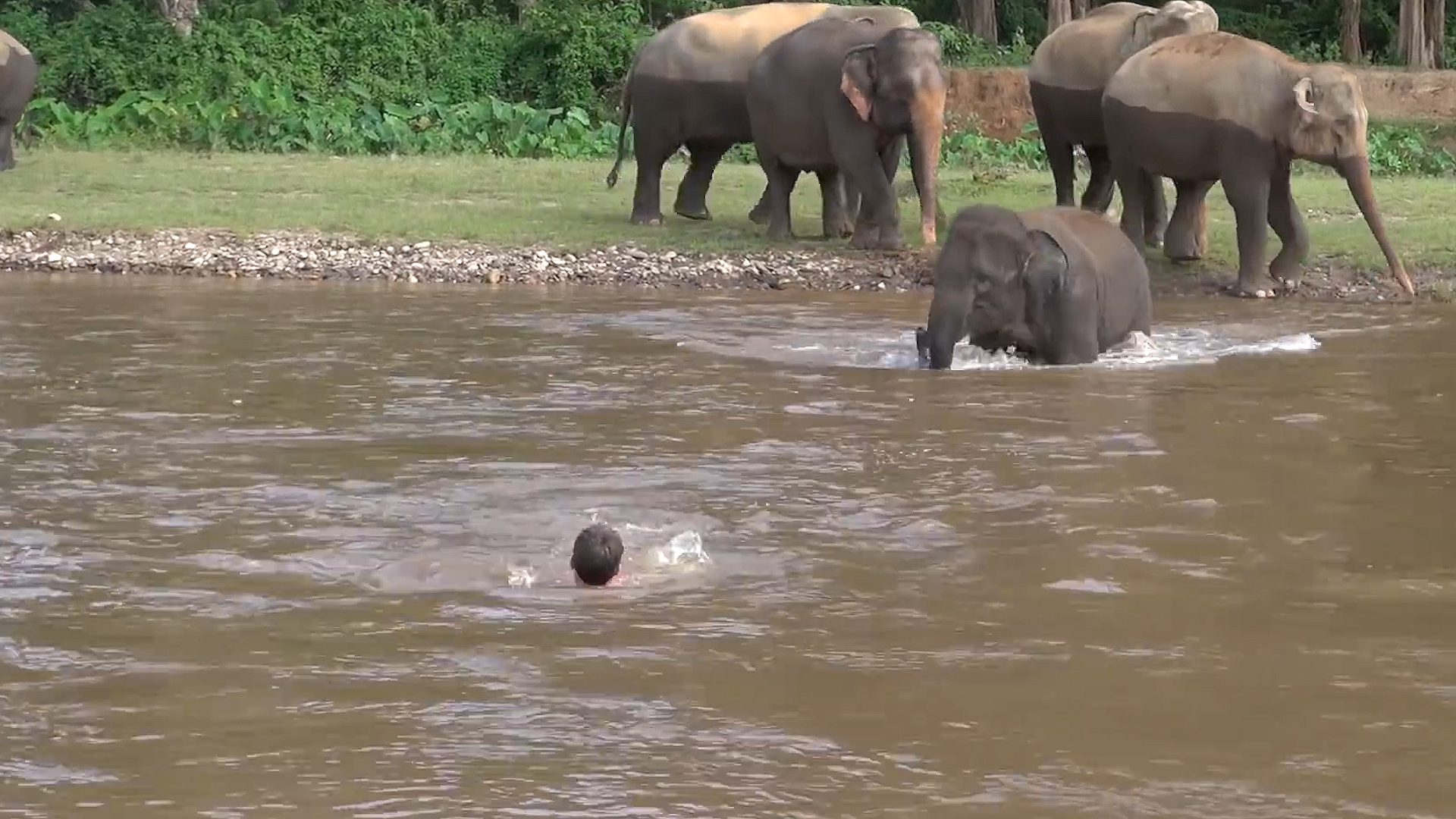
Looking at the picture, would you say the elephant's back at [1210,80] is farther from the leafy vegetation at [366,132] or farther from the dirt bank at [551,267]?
the leafy vegetation at [366,132]

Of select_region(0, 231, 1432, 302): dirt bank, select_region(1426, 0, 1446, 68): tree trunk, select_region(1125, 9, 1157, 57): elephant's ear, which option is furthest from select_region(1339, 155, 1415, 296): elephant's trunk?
select_region(1426, 0, 1446, 68): tree trunk

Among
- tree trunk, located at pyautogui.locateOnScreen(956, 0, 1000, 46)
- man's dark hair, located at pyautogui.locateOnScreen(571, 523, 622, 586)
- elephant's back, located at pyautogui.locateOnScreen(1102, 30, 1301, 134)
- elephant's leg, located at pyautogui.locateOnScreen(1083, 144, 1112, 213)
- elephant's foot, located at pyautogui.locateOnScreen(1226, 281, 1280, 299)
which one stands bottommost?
elephant's foot, located at pyautogui.locateOnScreen(1226, 281, 1280, 299)

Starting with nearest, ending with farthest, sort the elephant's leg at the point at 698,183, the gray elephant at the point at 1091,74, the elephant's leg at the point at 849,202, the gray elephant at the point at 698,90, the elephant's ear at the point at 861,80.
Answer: the elephant's ear at the point at 861,80 → the gray elephant at the point at 1091,74 → the elephant's leg at the point at 849,202 → the gray elephant at the point at 698,90 → the elephant's leg at the point at 698,183

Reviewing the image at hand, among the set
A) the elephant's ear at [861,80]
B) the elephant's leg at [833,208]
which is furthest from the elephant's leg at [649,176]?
the elephant's ear at [861,80]

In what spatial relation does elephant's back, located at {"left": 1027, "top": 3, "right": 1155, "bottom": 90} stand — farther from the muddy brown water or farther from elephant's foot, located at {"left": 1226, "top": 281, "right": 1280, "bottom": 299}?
the muddy brown water

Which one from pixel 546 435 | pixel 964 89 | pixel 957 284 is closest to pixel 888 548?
pixel 546 435

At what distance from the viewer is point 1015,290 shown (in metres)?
11.6

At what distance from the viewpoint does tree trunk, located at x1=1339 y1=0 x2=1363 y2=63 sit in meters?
34.4

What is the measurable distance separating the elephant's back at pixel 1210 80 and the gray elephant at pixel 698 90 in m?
2.94

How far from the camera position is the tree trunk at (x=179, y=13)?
29.2 metres

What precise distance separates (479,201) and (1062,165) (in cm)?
477

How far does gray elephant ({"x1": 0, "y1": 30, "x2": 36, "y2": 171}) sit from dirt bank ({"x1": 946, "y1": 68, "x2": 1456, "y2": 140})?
38.0 ft

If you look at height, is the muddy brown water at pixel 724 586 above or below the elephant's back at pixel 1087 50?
below

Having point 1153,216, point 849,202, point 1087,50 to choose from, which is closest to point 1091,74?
point 1087,50
